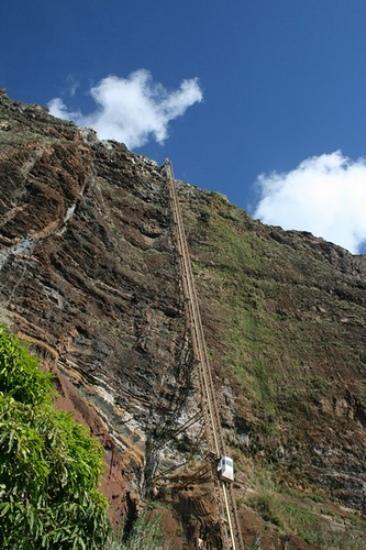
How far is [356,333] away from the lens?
33156mm

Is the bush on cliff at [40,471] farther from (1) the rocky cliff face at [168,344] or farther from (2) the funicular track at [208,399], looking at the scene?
(2) the funicular track at [208,399]

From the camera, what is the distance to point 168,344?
976 inches

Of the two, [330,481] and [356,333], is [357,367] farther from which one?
[330,481]

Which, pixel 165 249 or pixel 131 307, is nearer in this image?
pixel 131 307

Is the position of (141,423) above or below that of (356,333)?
below

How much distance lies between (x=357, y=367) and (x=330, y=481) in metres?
8.38

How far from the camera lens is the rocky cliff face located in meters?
19.1

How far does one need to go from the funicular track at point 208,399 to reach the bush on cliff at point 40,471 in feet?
34.4

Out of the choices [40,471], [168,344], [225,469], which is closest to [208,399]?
[168,344]

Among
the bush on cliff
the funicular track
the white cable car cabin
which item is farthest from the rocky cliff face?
the bush on cliff

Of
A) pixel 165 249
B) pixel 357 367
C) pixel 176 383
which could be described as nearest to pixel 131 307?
pixel 176 383

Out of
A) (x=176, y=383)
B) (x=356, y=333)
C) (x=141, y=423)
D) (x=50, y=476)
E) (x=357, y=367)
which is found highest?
(x=356, y=333)

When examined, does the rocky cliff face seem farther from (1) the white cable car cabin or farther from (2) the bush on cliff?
(2) the bush on cliff

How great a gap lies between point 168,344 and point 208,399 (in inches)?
123
